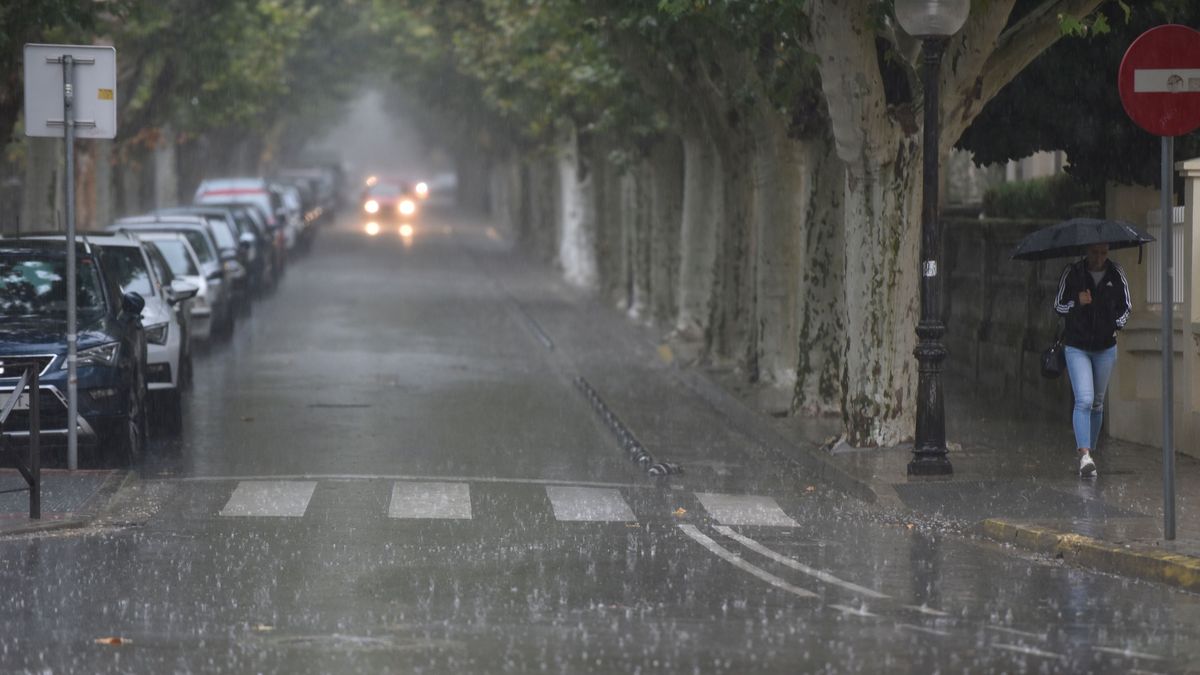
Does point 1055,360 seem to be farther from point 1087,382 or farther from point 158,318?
point 158,318

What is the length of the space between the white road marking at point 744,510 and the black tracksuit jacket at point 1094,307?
262cm

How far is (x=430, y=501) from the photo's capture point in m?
14.1

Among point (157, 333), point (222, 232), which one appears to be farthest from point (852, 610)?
point (222, 232)

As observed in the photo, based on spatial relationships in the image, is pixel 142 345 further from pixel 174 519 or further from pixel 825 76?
pixel 825 76

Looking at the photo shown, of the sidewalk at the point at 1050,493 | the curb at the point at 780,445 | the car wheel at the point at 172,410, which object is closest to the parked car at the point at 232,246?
the curb at the point at 780,445

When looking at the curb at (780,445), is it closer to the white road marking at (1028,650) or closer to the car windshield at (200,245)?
the white road marking at (1028,650)

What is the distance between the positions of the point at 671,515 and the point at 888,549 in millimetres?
1971

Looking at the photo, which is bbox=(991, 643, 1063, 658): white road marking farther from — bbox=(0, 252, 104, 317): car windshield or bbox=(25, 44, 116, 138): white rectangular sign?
bbox=(0, 252, 104, 317): car windshield

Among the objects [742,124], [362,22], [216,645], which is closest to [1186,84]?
[216,645]

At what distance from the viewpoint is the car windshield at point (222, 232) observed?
113 ft

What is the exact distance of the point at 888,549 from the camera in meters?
12.1

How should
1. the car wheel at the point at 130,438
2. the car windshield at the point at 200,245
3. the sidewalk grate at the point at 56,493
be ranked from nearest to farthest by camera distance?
the sidewalk grate at the point at 56,493
the car wheel at the point at 130,438
the car windshield at the point at 200,245

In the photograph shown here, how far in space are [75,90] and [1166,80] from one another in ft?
24.5

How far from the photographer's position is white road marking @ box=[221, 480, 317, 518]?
13.4 meters
